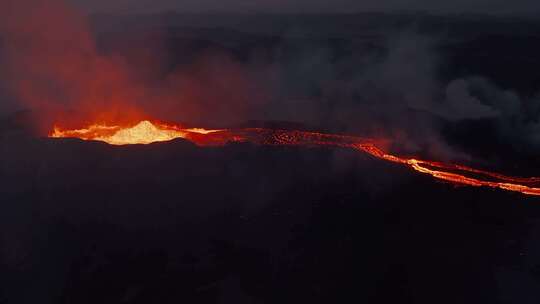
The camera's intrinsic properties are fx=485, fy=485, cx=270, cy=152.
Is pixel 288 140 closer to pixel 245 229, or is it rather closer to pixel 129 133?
pixel 245 229

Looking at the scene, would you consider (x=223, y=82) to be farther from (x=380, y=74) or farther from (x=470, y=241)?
(x=470, y=241)

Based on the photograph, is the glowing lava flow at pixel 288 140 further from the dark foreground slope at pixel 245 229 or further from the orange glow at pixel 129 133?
the dark foreground slope at pixel 245 229

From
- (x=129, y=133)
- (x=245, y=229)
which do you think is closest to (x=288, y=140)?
(x=245, y=229)

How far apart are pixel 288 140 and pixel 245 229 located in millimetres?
6285

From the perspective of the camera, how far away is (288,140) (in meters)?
21.7

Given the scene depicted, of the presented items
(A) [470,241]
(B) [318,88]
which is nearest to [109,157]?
(A) [470,241]

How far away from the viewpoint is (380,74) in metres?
50.5

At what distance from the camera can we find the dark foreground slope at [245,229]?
14992 mm

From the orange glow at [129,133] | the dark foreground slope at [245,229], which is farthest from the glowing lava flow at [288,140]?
the dark foreground slope at [245,229]

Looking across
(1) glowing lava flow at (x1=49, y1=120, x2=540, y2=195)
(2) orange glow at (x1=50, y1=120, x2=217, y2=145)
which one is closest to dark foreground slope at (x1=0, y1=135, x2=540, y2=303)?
(1) glowing lava flow at (x1=49, y1=120, x2=540, y2=195)

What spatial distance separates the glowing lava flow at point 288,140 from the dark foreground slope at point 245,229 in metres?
1.18

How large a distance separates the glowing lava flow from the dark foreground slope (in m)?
1.18

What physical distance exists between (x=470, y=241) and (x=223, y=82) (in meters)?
33.6

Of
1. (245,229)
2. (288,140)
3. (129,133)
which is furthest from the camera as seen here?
(288,140)
